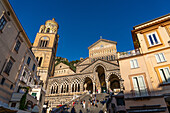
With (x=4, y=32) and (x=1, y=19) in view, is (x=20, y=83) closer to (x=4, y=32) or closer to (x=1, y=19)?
(x=4, y=32)

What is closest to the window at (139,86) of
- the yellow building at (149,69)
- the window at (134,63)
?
the yellow building at (149,69)

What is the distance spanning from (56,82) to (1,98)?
1887 centimetres

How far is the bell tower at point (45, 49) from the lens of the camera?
3445 centimetres

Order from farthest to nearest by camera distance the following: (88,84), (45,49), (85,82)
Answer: (45,49), (88,84), (85,82)

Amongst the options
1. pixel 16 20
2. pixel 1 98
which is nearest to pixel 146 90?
pixel 1 98

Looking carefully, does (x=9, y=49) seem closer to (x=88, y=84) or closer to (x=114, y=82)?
(x=88, y=84)

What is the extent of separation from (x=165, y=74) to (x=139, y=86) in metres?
2.82

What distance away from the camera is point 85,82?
30438 mm

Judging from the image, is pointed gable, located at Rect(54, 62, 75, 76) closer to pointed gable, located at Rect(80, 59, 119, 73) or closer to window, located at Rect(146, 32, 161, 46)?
pointed gable, located at Rect(80, 59, 119, 73)

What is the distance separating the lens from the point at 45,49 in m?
38.6

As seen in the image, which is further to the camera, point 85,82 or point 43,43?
point 43,43

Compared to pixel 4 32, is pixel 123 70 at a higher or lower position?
lower

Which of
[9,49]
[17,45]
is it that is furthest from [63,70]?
[9,49]

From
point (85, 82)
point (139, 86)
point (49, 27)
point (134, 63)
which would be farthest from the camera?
point (49, 27)
